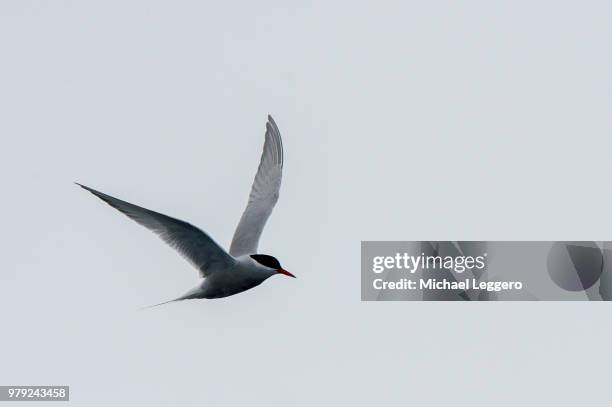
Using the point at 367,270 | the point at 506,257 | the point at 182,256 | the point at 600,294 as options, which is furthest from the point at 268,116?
the point at 600,294

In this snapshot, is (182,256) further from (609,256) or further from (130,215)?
(609,256)

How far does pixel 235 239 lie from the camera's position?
15.9m

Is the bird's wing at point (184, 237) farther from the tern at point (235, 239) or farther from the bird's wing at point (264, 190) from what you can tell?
the bird's wing at point (264, 190)

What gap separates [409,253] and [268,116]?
541cm

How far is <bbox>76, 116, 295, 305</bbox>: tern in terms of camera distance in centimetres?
1320

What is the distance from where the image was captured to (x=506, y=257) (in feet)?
68.7

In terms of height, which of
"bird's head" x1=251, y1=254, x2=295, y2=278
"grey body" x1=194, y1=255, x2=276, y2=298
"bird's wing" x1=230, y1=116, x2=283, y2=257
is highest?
"bird's wing" x1=230, y1=116, x2=283, y2=257

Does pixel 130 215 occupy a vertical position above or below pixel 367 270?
below

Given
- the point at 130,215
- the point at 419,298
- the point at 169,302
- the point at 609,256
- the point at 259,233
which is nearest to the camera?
the point at 130,215

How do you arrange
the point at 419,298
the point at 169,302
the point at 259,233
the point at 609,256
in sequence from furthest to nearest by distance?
the point at 609,256, the point at 419,298, the point at 259,233, the point at 169,302
